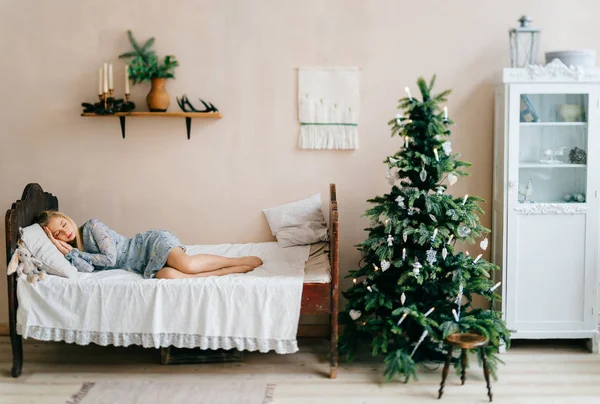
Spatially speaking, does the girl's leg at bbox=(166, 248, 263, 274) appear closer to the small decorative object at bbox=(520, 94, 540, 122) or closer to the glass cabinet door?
the glass cabinet door

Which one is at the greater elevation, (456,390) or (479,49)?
(479,49)

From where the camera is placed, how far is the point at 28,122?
4.64 metres

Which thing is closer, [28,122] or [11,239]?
[11,239]

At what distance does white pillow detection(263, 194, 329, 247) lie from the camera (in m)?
4.51

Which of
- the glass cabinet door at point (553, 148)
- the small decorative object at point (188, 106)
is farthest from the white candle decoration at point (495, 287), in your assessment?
the small decorative object at point (188, 106)

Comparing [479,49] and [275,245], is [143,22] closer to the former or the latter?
[275,245]

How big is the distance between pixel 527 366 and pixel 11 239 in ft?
10.0

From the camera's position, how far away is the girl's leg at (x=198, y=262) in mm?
4012

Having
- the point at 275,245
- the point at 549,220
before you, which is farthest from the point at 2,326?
the point at 549,220

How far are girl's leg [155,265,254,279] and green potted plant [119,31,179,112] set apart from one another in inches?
44.5

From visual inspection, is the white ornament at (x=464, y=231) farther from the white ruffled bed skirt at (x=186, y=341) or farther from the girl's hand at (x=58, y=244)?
the girl's hand at (x=58, y=244)

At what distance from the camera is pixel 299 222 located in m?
4.55

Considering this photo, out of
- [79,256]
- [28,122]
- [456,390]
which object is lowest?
[456,390]

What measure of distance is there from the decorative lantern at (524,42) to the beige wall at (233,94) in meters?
0.25
